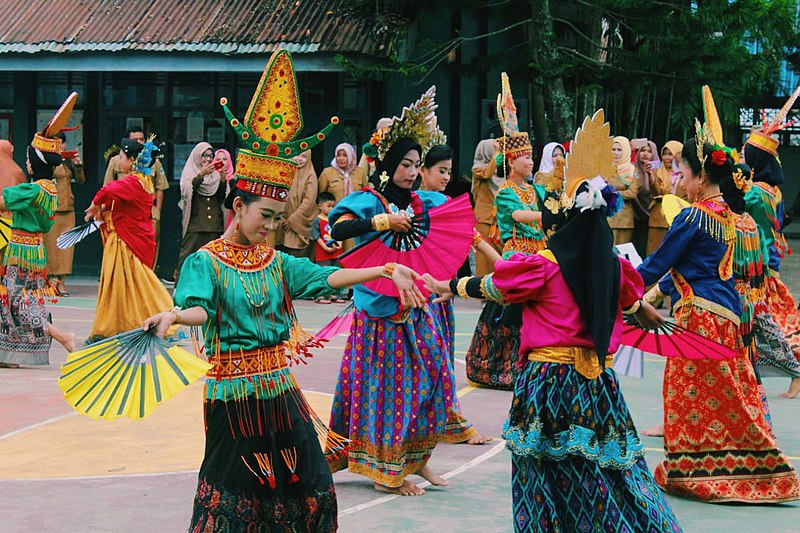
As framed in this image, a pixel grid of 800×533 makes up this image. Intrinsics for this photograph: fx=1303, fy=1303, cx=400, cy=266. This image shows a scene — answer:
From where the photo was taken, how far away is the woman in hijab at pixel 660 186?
54.3 feet

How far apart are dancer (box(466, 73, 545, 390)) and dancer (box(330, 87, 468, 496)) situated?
7.73ft

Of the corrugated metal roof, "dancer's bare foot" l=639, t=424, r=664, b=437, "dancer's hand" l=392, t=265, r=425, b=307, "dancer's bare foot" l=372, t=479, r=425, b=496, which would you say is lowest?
"dancer's bare foot" l=372, t=479, r=425, b=496

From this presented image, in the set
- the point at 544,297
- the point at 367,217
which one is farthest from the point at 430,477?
the point at 544,297

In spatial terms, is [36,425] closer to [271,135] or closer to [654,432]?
[654,432]

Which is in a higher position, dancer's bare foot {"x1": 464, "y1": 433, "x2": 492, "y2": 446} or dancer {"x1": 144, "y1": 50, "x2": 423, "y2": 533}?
dancer {"x1": 144, "y1": 50, "x2": 423, "y2": 533}

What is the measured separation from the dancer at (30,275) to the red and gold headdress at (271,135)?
252 inches

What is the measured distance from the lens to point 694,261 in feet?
23.7

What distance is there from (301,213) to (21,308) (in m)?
6.59

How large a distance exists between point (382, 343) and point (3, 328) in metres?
5.22

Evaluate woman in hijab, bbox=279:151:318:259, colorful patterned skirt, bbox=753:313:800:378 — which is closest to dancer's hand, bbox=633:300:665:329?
colorful patterned skirt, bbox=753:313:800:378

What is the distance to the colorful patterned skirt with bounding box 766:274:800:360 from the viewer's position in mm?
10037

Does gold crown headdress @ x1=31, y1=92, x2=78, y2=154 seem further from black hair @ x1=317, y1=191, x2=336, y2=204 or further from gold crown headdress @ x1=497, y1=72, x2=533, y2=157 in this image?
black hair @ x1=317, y1=191, x2=336, y2=204

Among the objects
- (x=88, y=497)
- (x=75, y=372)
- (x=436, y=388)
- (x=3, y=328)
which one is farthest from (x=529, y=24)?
(x=75, y=372)

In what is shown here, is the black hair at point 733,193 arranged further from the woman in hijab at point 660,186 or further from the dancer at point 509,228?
the woman in hijab at point 660,186
